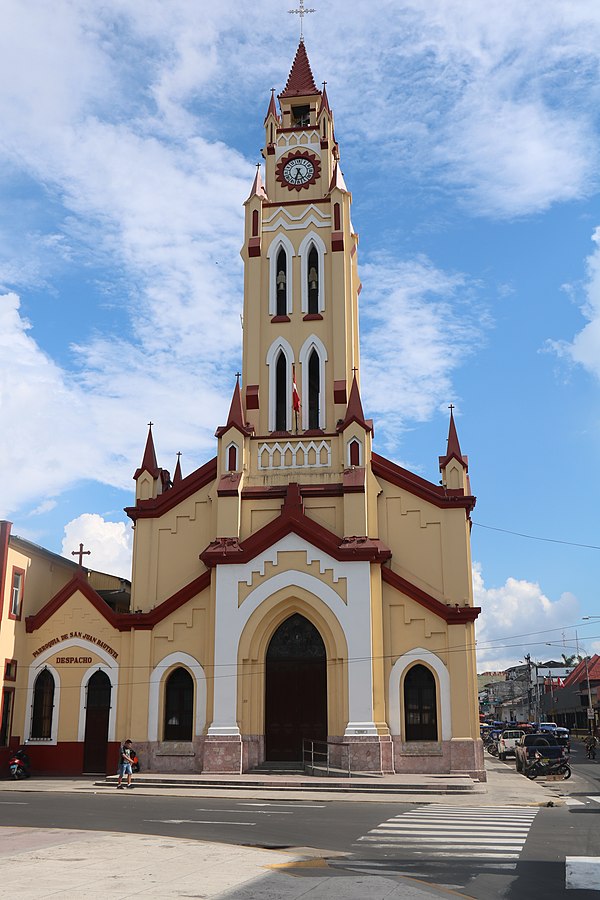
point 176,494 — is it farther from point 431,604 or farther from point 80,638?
point 431,604

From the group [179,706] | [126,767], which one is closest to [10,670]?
[179,706]

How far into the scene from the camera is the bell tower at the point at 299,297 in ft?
118

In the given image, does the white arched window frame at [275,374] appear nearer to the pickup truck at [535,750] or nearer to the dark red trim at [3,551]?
the dark red trim at [3,551]

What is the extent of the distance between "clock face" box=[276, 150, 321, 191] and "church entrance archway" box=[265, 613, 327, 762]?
60.7ft

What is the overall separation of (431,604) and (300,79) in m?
25.3

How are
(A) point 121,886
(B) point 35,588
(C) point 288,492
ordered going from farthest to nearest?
(B) point 35,588, (C) point 288,492, (A) point 121,886

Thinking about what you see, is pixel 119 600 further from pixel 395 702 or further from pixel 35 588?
pixel 395 702

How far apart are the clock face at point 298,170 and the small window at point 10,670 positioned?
2207cm

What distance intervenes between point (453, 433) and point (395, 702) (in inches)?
394

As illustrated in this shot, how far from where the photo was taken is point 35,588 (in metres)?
36.0

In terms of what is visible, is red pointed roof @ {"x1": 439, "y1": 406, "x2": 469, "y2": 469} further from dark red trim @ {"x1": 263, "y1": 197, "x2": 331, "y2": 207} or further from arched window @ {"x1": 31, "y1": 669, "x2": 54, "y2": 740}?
arched window @ {"x1": 31, "y1": 669, "x2": 54, "y2": 740}

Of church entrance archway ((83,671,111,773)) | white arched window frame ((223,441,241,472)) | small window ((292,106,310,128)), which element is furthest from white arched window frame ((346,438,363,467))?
small window ((292,106,310,128))

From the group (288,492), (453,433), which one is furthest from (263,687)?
(453,433)

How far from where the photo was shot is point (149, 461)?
35875 millimetres
